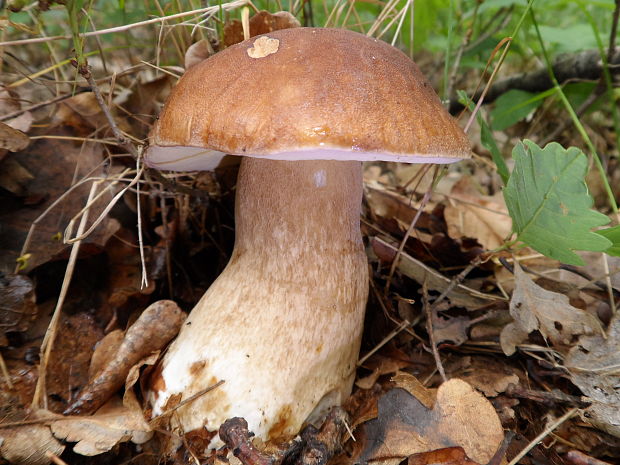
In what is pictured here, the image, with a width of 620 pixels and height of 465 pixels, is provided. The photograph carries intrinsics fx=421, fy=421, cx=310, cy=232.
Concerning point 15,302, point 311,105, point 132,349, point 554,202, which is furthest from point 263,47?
point 15,302

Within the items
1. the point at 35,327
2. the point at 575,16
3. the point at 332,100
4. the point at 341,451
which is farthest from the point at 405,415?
the point at 575,16

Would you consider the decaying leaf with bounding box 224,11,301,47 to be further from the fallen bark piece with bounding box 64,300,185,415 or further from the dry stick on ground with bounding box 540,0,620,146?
the dry stick on ground with bounding box 540,0,620,146

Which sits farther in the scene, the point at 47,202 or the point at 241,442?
the point at 47,202

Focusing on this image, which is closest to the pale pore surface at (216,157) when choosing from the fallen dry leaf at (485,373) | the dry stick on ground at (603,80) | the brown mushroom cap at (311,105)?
the brown mushroom cap at (311,105)

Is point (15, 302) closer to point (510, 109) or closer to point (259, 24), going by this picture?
point (259, 24)

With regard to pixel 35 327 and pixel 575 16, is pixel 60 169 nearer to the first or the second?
pixel 35 327

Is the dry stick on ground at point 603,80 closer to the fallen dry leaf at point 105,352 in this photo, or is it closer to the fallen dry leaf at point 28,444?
the fallen dry leaf at point 105,352
